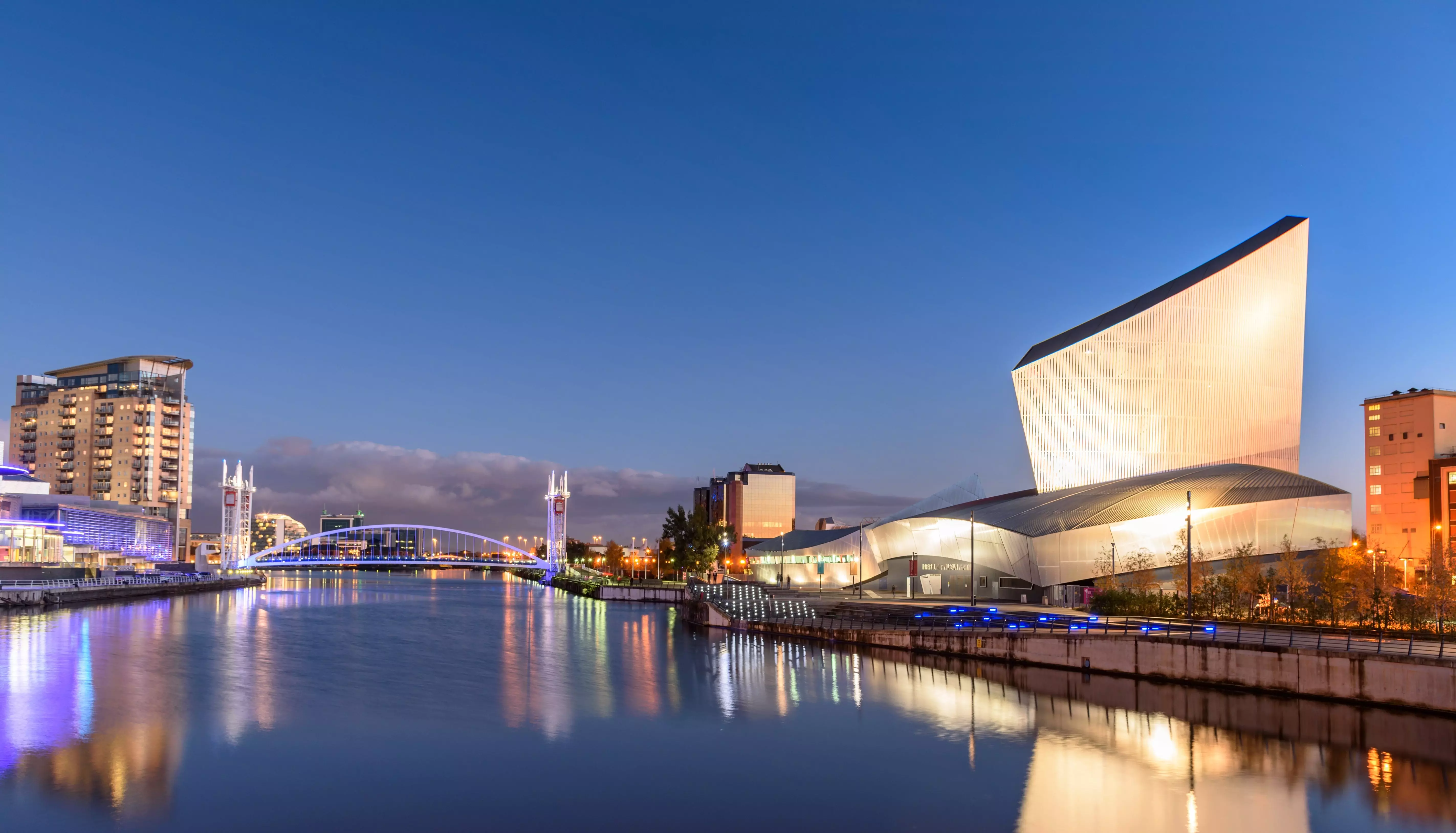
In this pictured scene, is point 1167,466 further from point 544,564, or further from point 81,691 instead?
point 544,564

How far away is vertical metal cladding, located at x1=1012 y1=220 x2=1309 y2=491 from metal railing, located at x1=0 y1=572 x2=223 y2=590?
3085 inches

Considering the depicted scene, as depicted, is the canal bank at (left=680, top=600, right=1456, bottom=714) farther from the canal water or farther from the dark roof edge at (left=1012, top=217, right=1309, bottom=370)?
the dark roof edge at (left=1012, top=217, right=1309, bottom=370)

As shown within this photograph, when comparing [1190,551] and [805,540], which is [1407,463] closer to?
[805,540]

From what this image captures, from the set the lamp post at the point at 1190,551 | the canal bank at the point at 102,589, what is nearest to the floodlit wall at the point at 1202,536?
the lamp post at the point at 1190,551

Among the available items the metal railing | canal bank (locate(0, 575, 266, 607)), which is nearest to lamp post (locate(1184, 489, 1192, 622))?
canal bank (locate(0, 575, 266, 607))

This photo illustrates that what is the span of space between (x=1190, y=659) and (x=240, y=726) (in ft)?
98.3

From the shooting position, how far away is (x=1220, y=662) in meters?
33.9

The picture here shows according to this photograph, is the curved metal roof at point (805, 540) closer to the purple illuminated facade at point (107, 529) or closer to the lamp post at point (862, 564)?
the lamp post at point (862, 564)

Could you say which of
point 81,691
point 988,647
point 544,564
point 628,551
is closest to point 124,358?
point 544,564

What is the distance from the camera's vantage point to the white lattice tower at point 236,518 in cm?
16175

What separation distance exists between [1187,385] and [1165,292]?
7474 millimetres

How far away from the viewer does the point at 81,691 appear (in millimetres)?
35219

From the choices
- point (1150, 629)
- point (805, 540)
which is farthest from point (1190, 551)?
point (805, 540)

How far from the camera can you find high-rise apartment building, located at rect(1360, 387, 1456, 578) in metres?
101
